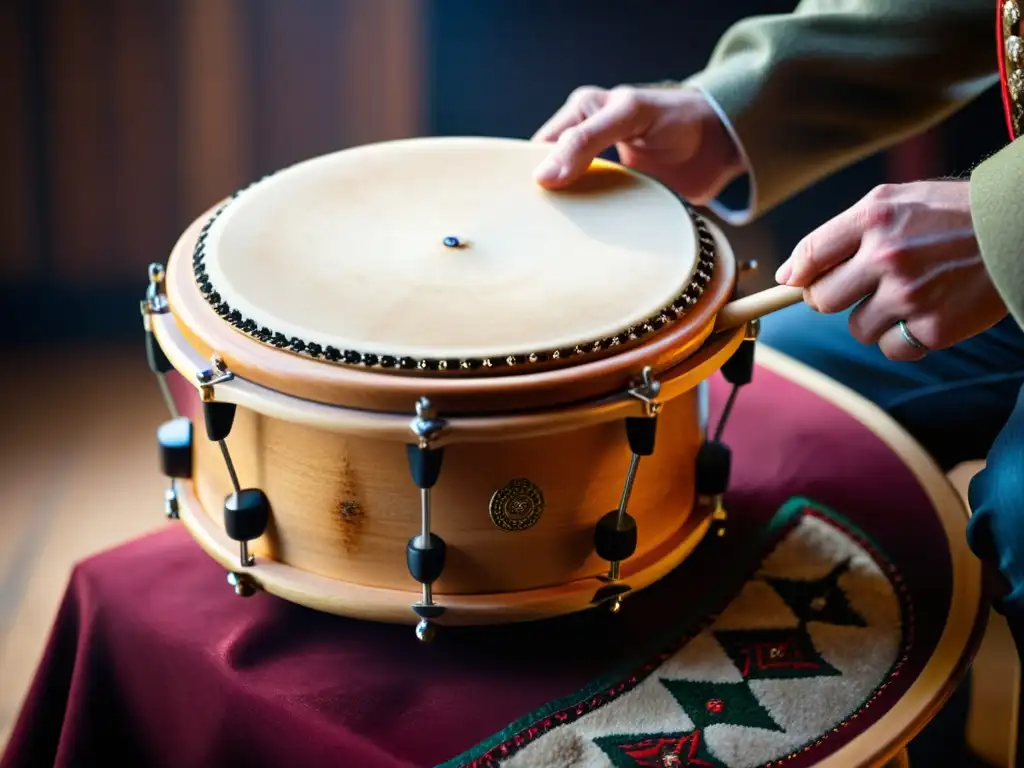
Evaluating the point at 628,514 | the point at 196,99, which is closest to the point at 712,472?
the point at 628,514

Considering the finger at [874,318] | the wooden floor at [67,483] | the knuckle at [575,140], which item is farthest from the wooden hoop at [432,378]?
the wooden floor at [67,483]

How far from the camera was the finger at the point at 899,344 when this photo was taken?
82cm

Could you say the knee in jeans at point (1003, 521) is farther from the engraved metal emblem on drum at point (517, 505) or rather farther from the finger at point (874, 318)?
the engraved metal emblem on drum at point (517, 505)

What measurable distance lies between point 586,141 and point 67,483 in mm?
1081

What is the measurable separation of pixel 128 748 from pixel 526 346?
47 centimetres

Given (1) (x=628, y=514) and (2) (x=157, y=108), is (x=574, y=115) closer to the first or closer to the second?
(1) (x=628, y=514)

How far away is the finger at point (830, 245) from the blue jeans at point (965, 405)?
23cm

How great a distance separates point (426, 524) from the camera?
778 millimetres

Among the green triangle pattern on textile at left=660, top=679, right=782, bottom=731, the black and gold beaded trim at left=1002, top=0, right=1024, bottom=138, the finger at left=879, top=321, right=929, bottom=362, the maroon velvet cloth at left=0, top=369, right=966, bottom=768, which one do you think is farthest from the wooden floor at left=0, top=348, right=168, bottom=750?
the black and gold beaded trim at left=1002, top=0, right=1024, bottom=138

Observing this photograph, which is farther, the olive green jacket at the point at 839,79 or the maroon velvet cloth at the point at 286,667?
the olive green jacket at the point at 839,79

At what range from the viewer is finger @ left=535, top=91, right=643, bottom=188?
0.95 m

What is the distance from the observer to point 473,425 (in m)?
0.73

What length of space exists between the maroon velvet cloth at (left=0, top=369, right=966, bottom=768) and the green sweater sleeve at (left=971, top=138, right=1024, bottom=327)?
0.31 metres

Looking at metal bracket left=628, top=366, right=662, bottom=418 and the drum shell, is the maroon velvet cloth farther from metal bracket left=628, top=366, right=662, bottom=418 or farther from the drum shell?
metal bracket left=628, top=366, right=662, bottom=418
